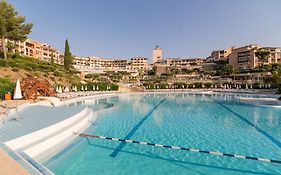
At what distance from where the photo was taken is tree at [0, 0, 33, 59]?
3097cm

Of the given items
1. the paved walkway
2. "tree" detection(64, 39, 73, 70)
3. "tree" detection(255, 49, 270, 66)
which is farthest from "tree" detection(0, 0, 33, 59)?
"tree" detection(255, 49, 270, 66)

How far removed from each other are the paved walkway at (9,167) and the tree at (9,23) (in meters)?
32.4

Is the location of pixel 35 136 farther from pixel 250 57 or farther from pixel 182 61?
pixel 182 61

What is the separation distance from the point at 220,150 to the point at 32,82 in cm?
1725

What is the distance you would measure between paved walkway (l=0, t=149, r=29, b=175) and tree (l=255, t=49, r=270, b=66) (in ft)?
217

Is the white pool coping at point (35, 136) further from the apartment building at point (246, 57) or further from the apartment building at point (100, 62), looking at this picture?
the apartment building at point (100, 62)

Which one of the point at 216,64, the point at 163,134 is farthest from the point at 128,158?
the point at 216,64

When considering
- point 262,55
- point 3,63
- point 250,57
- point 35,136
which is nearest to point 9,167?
point 35,136

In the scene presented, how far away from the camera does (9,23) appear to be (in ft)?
105

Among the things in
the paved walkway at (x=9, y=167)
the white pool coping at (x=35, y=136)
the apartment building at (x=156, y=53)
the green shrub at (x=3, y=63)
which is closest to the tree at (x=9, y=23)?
the green shrub at (x=3, y=63)

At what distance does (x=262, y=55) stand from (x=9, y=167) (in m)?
67.8

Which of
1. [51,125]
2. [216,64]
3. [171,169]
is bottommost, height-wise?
[171,169]

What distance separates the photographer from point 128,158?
6.65m

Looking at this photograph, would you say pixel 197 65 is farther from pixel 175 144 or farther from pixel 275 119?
pixel 175 144
